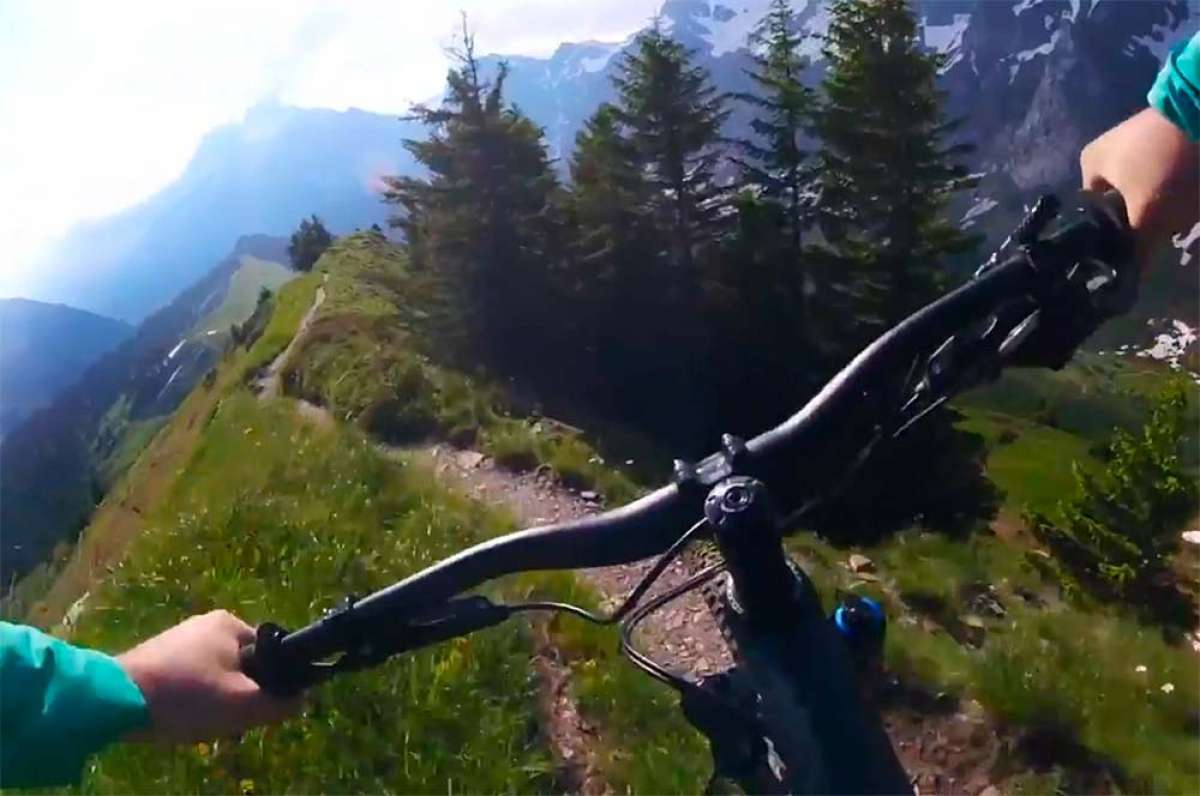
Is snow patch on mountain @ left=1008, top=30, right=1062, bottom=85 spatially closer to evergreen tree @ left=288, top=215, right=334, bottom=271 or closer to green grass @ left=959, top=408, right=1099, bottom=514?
green grass @ left=959, top=408, right=1099, bottom=514

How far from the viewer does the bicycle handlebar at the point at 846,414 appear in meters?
1.04

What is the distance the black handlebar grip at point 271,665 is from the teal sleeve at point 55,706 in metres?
0.13

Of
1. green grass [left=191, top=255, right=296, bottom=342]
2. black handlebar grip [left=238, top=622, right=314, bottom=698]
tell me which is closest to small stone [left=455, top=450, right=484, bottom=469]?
black handlebar grip [left=238, top=622, right=314, bottom=698]

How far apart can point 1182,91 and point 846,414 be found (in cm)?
59

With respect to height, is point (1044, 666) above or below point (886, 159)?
below

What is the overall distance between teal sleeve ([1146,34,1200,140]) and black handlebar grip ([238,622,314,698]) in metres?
1.18

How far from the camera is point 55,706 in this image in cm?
108

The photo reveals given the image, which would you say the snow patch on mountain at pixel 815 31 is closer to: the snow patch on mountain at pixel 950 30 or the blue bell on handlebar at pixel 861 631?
the blue bell on handlebar at pixel 861 631

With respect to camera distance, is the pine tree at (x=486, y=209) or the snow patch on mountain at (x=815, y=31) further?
the snow patch on mountain at (x=815, y=31)

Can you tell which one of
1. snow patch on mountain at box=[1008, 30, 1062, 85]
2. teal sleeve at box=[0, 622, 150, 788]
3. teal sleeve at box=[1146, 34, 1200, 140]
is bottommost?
snow patch on mountain at box=[1008, 30, 1062, 85]

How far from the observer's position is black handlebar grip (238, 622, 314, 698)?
122 cm

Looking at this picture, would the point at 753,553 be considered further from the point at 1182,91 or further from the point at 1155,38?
the point at 1155,38

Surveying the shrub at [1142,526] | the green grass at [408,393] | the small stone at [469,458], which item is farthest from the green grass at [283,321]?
the shrub at [1142,526]

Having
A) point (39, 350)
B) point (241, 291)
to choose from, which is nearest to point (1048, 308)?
point (39, 350)
